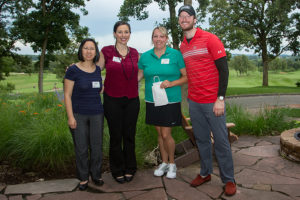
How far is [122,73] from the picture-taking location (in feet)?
11.1

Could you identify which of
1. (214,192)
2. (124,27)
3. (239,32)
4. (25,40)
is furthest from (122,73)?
(25,40)

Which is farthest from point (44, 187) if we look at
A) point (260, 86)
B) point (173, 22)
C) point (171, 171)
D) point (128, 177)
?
point (260, 86)

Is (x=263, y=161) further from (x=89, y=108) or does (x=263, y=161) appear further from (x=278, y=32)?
(x=278, y=32)

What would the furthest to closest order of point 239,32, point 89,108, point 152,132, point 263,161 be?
point 239,32
point 152,132
point 263,161
point 89,108

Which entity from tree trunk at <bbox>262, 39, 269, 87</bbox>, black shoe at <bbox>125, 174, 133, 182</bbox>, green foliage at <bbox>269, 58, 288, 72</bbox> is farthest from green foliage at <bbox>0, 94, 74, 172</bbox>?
green foliage at <bbox>269, 58, 288, 72</bbox>

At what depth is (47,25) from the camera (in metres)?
23.6

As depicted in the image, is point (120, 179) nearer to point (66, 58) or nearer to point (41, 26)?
point (41, 26)

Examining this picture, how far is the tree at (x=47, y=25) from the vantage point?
76.1 ft

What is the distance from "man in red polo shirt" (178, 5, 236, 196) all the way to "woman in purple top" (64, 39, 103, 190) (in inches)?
45.0

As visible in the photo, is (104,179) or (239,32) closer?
(104,179)

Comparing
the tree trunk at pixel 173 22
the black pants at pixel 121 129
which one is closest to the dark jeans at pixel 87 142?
the black pants at pixel 121 129

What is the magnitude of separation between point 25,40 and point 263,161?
24182mm

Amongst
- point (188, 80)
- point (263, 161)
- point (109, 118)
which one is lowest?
point (263, 161)

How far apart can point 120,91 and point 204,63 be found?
1.10m
